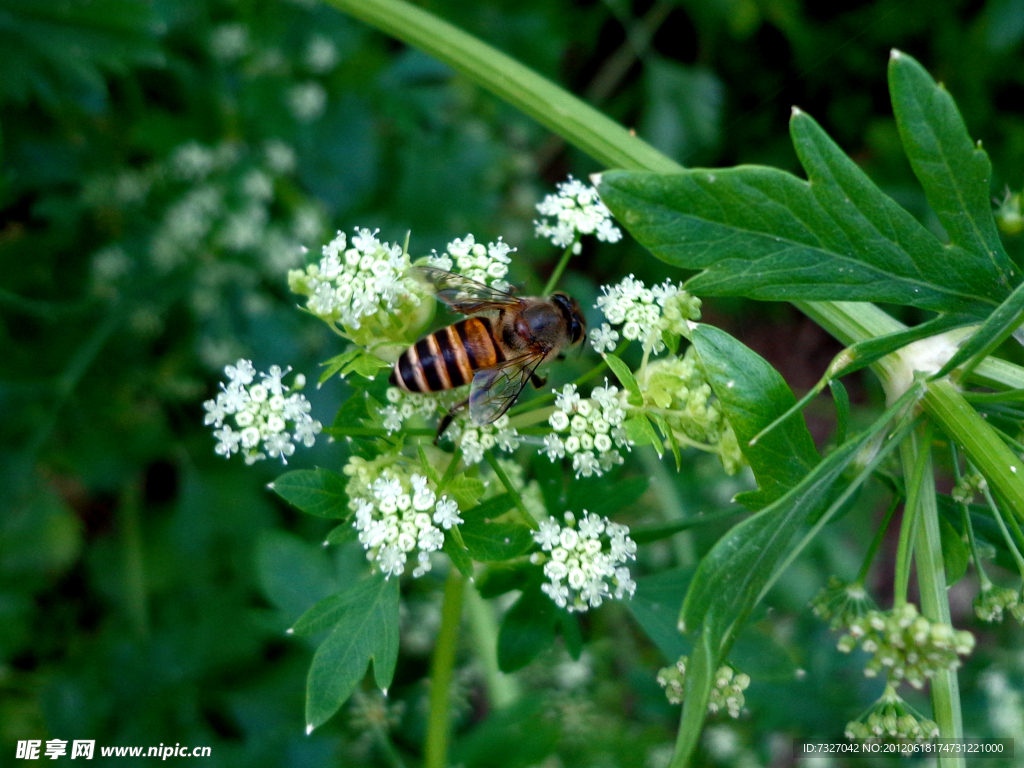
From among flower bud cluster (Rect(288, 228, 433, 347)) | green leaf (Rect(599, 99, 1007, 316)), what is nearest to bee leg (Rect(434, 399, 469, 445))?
flower bud cluster (Rect(288, 228, 433, 347))

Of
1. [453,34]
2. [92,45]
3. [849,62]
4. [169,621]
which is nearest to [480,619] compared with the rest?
[169,621]

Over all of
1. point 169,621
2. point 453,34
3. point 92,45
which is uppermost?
point 92,45

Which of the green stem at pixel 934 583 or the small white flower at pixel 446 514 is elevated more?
the small white flower at pixel 446 514

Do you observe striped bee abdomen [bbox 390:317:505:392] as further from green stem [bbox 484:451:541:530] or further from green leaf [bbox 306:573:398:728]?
green leaf [bbox 306:573:398:728]

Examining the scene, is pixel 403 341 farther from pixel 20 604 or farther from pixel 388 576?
pixel 20 604

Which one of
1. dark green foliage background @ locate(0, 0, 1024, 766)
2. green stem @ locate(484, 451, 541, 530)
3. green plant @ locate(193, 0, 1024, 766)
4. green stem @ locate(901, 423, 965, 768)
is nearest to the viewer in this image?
green plant @ locate(193, 0, 1024, 766)

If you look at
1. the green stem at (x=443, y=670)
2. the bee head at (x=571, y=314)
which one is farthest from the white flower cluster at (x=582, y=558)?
the bee head at (x=571, y=314)

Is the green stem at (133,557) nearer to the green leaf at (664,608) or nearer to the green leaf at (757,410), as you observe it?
the green leaf at (664,608)
